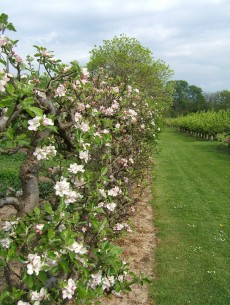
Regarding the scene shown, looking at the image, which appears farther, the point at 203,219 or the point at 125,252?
the point at 203,219

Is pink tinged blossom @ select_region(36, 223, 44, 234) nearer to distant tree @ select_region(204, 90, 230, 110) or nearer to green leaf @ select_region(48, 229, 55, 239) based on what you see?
green leaf @ select_region(48, 229, 55, 239)

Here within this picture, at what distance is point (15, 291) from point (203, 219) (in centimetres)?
711

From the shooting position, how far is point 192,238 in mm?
7539

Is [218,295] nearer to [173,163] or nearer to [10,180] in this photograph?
[10,180]

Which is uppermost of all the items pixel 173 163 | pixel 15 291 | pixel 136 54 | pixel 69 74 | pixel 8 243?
pixel 136 54

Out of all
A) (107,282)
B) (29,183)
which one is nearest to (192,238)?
(107,282)

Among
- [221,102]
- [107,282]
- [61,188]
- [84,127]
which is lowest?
[107,282]

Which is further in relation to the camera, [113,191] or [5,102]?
[113,191]

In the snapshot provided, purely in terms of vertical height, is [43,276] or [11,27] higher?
[11,27]

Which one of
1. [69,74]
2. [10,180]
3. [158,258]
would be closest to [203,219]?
[158,258]

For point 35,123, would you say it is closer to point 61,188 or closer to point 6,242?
point 61,188

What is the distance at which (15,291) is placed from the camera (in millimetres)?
2395

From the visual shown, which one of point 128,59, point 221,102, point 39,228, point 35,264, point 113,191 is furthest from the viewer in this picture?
point 221,102

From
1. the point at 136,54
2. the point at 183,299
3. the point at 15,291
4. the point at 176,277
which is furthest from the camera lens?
the point at 136,54
